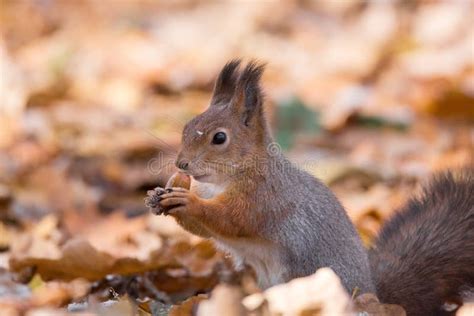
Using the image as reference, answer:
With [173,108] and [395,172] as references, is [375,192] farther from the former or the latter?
[173,108]

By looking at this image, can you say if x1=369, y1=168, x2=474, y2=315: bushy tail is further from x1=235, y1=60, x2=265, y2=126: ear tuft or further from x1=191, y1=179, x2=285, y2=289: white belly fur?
x1=235, y1=60, x2=265, y2=126: ear tuft

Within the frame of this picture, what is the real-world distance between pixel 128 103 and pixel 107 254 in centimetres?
388

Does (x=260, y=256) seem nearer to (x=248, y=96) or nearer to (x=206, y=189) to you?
(x=206, y=189)

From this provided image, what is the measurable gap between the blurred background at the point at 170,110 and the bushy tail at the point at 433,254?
1.06 feet

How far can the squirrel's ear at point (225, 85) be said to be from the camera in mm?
3346

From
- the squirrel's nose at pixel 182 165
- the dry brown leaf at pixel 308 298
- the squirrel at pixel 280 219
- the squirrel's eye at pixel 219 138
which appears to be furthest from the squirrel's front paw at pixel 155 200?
the dry brown leaf at pixel 308 298

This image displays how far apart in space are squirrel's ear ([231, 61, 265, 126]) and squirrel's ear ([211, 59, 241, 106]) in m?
0.06

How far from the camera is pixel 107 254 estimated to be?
3.24 metres

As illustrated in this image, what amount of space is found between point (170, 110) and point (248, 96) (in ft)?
11.7

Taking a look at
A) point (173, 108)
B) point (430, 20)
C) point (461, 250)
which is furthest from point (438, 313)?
point (430, 20)

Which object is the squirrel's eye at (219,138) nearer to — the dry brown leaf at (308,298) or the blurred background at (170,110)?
the blurred background at (170,110)

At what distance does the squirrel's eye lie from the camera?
3207 millimetres

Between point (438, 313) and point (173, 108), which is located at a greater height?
point (173, 108)

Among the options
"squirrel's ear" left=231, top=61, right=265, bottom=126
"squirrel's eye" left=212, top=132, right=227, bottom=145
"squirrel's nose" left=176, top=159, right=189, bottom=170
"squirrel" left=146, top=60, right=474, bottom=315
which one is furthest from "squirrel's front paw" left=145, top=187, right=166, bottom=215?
"squirrel's ear" left=231, top=61, right=265, bottom=126
